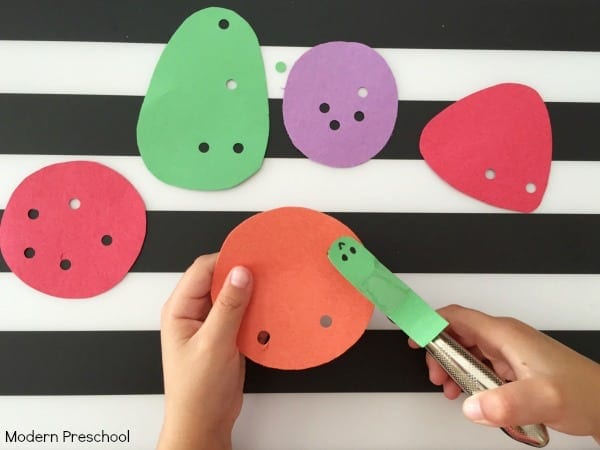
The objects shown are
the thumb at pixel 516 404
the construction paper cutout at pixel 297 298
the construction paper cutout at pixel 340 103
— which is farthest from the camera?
the construction paper cutout at pixel 340 103

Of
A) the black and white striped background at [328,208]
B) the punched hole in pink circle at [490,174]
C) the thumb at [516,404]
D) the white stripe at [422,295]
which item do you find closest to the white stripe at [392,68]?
the black and white striped background at [328,208]

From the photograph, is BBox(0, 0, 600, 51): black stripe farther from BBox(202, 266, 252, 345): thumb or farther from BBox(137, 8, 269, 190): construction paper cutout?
BBox(202, 266, 252, 345): thumb

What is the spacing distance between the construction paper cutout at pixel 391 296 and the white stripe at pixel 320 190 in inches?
4.7

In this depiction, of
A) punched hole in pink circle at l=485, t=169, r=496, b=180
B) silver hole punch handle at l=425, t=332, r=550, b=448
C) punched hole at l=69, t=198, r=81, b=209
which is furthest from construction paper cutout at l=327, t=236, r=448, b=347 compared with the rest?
punched hole at l=69, t=198, r=81, b=209

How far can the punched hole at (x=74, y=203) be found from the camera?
622mm

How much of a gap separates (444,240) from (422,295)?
73 mm

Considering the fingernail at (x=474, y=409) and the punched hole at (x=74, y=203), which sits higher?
the punched hole at (x=74, y=203)

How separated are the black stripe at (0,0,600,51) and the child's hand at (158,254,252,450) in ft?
1.01

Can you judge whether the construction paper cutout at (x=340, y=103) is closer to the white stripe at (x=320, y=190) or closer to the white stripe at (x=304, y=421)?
the white stripe at (x=320, y=190)

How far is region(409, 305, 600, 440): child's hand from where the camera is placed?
0.44m

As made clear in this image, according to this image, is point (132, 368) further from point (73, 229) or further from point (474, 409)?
point (474, 409)

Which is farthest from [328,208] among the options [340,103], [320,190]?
[340,103]

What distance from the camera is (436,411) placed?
24.5 inches

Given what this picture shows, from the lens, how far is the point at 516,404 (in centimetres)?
44
